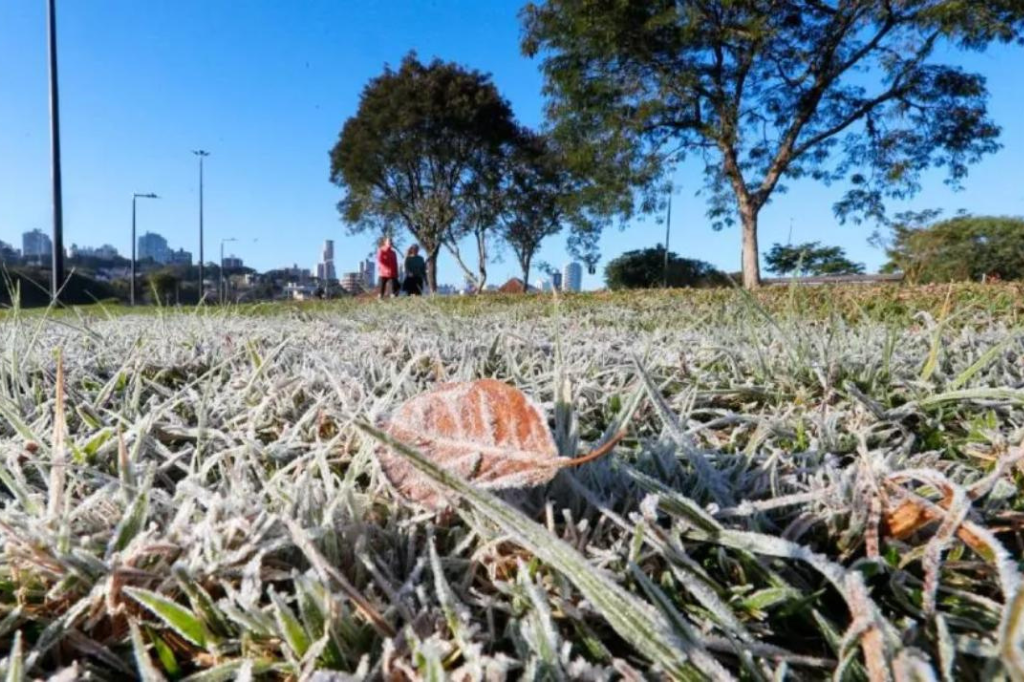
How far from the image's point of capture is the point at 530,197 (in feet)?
83.4

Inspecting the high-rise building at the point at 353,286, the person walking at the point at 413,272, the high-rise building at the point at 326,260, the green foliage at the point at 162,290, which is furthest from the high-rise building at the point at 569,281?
the high-rise building at the point at 326,260

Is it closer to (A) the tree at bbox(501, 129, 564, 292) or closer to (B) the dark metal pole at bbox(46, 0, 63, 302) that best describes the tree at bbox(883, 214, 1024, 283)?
(A) the tree at bbox(501, 129, 564, 292)

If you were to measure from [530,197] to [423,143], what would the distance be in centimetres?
505

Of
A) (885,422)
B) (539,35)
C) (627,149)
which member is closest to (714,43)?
(627,149)

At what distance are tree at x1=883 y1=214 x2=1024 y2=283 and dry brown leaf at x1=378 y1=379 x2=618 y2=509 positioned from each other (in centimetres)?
1231

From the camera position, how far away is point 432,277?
2395 cm

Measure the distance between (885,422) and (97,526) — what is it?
41.4 inches

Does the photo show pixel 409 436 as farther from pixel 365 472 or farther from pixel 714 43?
pixel 714 43

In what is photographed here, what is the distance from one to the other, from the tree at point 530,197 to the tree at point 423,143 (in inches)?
39.7

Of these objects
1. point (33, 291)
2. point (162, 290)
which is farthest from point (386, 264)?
point (33, 291)

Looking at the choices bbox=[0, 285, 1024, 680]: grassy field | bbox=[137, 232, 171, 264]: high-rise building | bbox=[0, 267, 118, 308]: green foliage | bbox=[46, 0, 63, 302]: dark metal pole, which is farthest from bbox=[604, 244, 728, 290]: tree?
bbox=[137, 232, 171, 264]: high-rise building

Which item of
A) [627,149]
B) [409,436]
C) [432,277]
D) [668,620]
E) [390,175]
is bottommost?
[668,620]

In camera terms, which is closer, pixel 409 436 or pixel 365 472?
pixel 409 436

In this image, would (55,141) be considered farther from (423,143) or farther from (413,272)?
(423,143)
